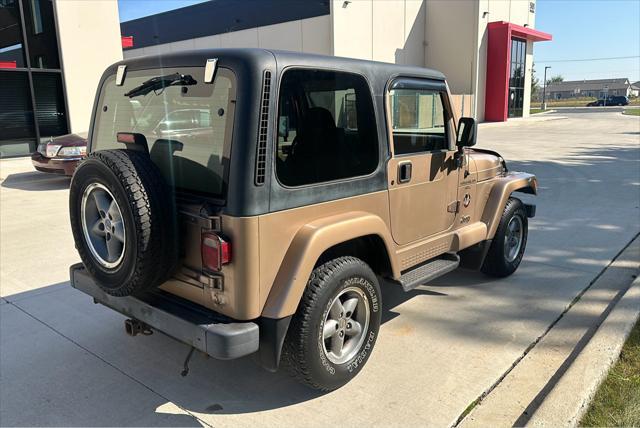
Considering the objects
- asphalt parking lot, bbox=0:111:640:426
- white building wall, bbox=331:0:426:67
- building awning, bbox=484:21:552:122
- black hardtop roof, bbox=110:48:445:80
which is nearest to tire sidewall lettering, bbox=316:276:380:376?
asphalt parking lot, bbox=0:111:640:426

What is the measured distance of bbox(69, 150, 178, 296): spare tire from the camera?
2.53 meters

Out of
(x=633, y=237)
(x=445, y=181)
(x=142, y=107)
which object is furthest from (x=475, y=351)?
(x=633, y=237)

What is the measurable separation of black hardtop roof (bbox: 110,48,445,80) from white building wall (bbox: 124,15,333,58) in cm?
2446

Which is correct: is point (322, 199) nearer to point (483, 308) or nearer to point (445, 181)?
point (445, 181)

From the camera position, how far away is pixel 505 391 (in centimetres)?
304

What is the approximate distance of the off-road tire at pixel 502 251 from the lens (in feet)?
15.3

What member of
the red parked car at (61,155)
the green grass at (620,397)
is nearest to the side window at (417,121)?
the green grass at (620,397)

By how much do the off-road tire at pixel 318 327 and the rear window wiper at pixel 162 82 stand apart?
49.6 inches

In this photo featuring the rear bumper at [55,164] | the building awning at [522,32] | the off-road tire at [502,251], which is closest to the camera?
the off-road tire at [502,251]

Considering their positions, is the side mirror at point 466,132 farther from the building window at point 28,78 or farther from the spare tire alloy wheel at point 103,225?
the building window at point 28,78

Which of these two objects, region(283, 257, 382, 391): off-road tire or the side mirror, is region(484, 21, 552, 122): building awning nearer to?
the side mirror

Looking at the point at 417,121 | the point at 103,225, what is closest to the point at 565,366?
the point at 417,121

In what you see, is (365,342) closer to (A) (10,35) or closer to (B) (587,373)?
(B) (587,373)

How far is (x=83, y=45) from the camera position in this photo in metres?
14.4
